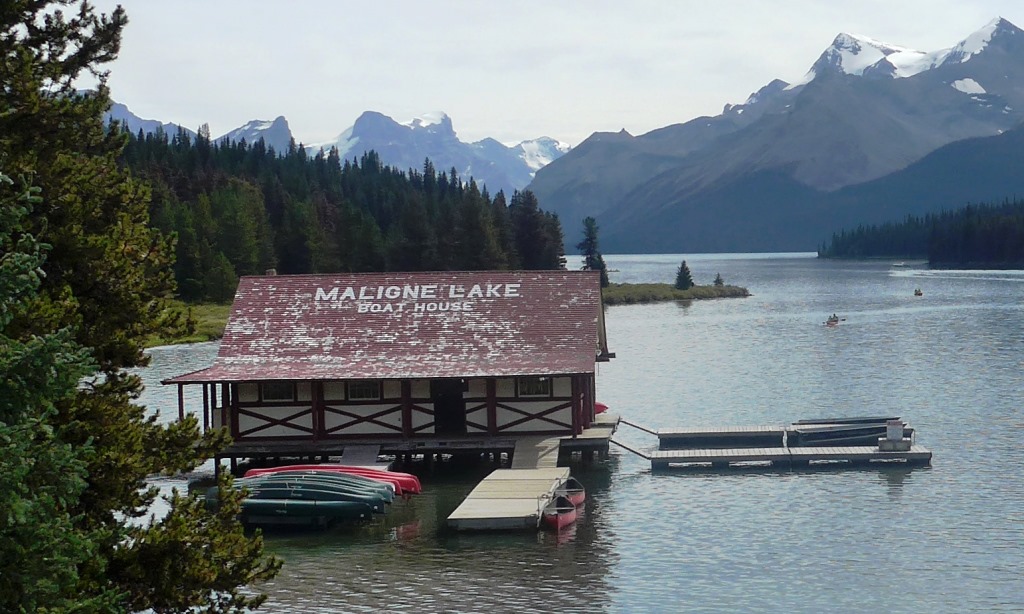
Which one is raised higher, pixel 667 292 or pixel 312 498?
pixel 667 292

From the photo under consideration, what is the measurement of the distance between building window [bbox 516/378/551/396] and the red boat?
6007 millimetres

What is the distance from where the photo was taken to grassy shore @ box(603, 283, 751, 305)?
534 feet

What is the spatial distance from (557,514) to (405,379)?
9.37 meters

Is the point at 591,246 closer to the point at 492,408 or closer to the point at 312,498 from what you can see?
the point at 492,408

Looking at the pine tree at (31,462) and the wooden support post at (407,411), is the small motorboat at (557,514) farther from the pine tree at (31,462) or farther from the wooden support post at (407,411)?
the pine tree at (31,462)

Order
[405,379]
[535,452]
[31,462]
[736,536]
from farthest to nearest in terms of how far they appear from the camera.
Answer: [405,379] → [535,452] → [736,536] → [31,462]

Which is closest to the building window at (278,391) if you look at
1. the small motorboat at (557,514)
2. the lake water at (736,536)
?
the lake water at (736,536)

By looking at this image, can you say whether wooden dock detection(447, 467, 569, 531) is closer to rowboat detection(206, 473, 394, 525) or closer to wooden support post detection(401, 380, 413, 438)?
rowboat detection(206, 473, 394, 525)

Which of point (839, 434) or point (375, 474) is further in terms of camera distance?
point (839, 434)

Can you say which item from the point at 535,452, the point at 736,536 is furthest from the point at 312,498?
the point at 736,536

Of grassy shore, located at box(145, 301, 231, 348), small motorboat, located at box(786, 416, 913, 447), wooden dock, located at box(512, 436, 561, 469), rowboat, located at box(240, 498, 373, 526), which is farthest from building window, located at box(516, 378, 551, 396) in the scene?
grassy shore, located at box(145, 301, 231, 348)

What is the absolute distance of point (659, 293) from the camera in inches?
6658

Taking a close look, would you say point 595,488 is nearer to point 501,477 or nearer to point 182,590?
point 501,477

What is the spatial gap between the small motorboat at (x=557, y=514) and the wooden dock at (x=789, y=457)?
30.4 ft
